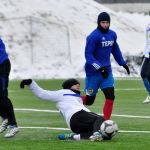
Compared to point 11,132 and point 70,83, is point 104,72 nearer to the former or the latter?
point 70,83

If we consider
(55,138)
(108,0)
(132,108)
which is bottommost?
(108,0)

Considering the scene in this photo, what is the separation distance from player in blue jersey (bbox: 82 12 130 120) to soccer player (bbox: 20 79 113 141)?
125cm

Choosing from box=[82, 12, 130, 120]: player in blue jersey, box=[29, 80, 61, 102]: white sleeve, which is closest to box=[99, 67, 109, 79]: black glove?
box=[82, 12, 130, 120]: player in blue jersey

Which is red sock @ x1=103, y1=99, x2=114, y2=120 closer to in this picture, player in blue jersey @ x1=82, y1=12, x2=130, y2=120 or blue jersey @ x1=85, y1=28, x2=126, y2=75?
player in blue jersey @ x1=82, y1=12, x2=130, y2=120

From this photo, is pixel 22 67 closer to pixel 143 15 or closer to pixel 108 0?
pixel 143 15

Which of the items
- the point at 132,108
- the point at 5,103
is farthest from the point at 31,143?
the point at 132,108

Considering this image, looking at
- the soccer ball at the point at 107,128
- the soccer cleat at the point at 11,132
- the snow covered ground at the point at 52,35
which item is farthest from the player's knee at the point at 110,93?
the snow covered ground at the point at 52,35

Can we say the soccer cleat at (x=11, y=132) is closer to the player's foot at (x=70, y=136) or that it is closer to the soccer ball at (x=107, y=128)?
the player's foot at (x=70, y=136)

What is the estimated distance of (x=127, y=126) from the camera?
49.4 ft

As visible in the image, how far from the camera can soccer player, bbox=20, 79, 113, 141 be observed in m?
12.7

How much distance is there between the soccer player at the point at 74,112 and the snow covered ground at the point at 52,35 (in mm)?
26501

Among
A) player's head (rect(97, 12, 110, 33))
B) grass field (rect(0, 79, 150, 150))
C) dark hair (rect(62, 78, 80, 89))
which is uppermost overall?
player's head (rect(97, 12, 110, 33))

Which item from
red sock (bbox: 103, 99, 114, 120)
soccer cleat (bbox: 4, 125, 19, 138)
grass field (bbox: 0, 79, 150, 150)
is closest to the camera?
grass field (bbox: 0, 79, 150, 150)

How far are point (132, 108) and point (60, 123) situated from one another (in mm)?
3859
